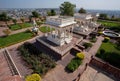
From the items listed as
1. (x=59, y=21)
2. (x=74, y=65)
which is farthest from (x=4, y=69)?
(x=59, y=21)

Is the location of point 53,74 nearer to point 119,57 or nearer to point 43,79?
point 43,79

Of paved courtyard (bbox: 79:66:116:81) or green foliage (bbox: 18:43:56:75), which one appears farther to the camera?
A: green foliage (bbox: 18:43:56:75)

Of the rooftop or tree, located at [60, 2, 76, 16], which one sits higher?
tree, located at [60, 2, 76, 16]

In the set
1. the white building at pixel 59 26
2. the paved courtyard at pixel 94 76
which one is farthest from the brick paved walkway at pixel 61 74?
the white building at pixel 59 26

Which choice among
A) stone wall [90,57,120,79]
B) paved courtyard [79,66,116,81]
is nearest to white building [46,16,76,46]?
stone wall [90,57,120,79]

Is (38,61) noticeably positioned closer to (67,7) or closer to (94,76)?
(94,76)

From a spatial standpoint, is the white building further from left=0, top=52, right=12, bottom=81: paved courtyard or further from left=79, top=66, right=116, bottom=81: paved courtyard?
left=0, top=52, right=12, bottom=81: paved courtyard

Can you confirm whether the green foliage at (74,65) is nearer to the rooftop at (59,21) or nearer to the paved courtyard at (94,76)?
the paved courtyard at (94,76)

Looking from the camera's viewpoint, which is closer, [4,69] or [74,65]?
[4,69]

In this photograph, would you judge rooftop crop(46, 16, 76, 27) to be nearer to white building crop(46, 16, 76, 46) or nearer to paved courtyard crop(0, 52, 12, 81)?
white building crop(46, 16, 76, 46)

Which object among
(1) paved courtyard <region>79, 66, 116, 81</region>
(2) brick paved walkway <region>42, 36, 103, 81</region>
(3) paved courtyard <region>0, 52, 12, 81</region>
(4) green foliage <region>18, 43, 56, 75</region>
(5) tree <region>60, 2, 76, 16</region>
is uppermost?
(5) tree <region>60, 2, 76, 16</region>

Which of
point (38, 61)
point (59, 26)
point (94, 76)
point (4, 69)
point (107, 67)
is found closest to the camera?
point (94, 76)

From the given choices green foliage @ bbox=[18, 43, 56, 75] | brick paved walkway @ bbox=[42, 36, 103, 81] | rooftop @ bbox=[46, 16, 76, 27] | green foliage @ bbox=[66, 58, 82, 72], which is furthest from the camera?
rooftop @ bbox=[46, 16, 76, 27]

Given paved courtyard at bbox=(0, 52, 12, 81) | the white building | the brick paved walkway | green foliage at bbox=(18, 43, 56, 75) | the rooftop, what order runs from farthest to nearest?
the white building, the rooftop, green foliage at bbox=(18, 43, 56, 75), paved courtyard at bbox=(0, 52, 12, 81), the brick paved walkway
